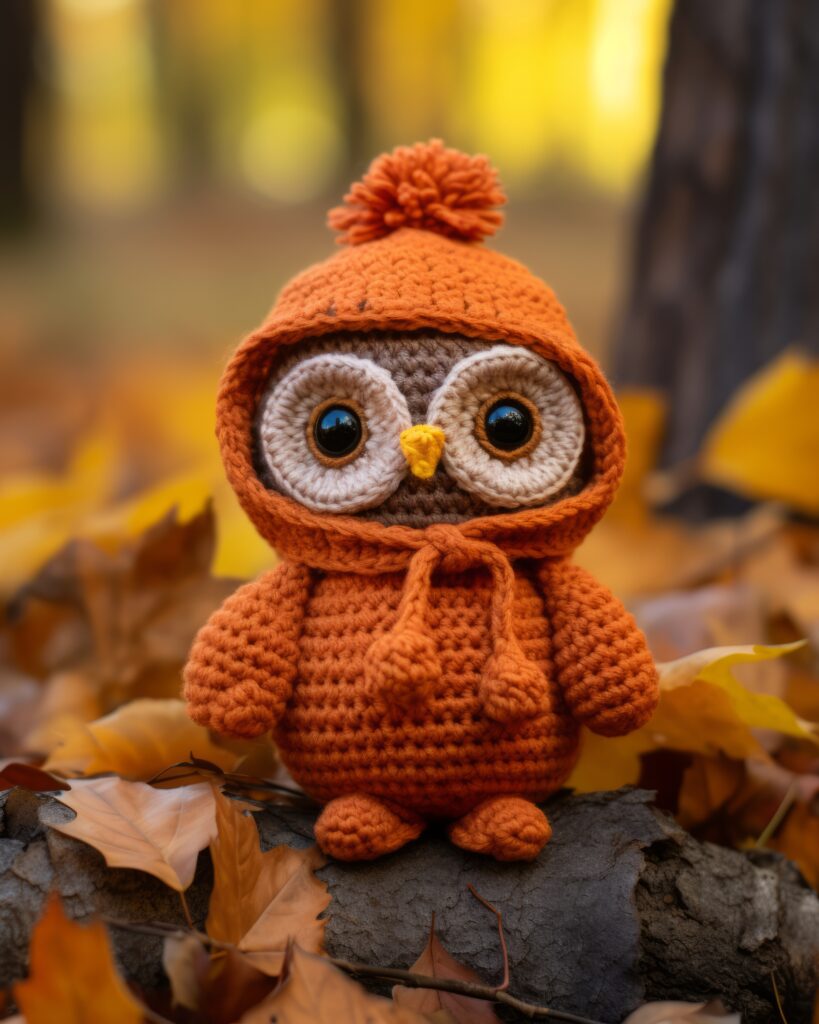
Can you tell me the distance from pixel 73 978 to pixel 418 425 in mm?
465

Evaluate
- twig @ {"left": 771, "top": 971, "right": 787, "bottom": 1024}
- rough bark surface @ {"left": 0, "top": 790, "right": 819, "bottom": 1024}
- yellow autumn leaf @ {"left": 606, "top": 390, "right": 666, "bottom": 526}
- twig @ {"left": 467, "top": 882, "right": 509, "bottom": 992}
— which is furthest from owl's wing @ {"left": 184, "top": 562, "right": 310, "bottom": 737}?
yellow autumn leaf @ {"left": 606, "top": 390, "right": 666, "bottom": 526}

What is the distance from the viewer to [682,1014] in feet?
2.37

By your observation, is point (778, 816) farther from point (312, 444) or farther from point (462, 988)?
point (312, 444)

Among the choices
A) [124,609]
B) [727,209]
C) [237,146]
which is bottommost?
[124,609]

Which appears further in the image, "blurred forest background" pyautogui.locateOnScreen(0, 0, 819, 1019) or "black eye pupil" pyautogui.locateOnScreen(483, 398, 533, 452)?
"blurred forest background" pyautogui.locateOnScreen(0, 0, 819, 1019)

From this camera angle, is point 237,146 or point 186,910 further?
point 237,146

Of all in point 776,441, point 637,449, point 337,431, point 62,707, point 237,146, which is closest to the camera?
point 337,431

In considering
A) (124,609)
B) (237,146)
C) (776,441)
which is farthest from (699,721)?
(237,146)

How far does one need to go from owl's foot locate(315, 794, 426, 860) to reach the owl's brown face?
23 centimetres

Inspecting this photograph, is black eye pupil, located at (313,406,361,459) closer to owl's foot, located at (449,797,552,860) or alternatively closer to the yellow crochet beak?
the yellow crochet beak

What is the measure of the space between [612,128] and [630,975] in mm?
8330

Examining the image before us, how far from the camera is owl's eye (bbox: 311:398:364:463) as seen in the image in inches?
33.8

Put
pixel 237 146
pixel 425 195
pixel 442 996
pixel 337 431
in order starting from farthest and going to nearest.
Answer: pixel 237 146 < pixel 425 195 < pixel 337 431 < pixel 442 996

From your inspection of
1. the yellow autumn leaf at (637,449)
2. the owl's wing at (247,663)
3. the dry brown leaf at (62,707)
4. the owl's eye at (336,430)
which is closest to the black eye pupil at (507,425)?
the owl's eye at (336,430)
